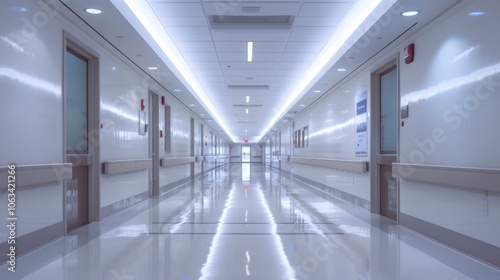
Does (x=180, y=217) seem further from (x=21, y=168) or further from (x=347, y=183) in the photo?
(x=347, y=183)

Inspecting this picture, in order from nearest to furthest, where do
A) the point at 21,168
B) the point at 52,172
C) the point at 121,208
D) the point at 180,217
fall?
the point at 21,168 < the point at 52,172 < the point at 180,217 < the point at 121,208

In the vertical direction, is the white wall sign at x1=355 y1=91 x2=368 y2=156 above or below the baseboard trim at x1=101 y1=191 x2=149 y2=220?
above

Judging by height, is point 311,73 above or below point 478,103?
above

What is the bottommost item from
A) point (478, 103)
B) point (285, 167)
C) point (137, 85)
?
point (285, 167)

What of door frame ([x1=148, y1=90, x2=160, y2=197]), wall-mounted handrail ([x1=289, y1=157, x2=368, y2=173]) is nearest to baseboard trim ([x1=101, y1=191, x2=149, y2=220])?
door frame ([x1=148, y1=90, x2=160, y2=197])

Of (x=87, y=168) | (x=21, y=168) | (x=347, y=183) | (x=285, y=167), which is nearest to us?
(x=21, y=168)

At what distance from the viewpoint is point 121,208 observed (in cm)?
759

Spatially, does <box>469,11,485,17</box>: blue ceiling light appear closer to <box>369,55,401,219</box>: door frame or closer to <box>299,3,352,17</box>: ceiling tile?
<box>299,3,352,17</box>: ceiling tile

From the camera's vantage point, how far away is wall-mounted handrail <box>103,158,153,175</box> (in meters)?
6.54

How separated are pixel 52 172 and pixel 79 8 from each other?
6.70 feet

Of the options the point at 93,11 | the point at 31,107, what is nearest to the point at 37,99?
the point at 31,107

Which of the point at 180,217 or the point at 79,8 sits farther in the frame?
the point at 180,217

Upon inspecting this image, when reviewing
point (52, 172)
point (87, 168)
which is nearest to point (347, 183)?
point (87, 168)

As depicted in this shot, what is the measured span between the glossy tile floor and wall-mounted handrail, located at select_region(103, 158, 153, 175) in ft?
2.71
